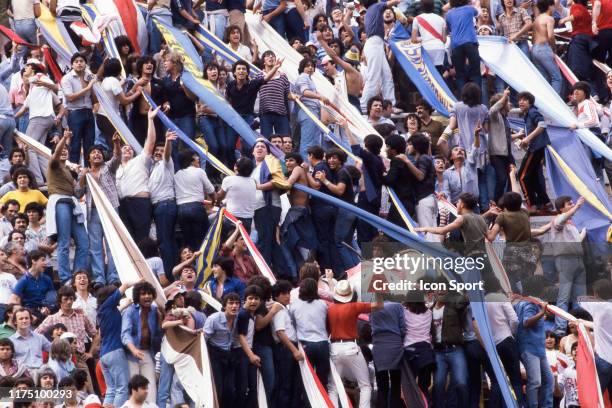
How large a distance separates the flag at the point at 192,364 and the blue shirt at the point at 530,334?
327cm

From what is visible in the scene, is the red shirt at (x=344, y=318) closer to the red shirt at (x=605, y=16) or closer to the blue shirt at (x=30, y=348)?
the blue shirt at (x=30, y=348)

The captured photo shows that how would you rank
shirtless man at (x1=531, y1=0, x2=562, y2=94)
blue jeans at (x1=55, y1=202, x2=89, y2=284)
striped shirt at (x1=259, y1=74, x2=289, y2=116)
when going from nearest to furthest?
blue jeans at (x1=55, y1=202, x2=89, y2=284), striped shirt at (x1=259, y1=74, x2=289, y2=116), shirtless man at (x1=531, y1=0, x2=562, y2=94)

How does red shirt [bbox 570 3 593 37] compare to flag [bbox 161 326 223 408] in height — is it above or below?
above

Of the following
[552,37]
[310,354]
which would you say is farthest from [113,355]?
[552,37]

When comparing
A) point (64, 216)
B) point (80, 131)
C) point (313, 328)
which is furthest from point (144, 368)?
point (80, 131)

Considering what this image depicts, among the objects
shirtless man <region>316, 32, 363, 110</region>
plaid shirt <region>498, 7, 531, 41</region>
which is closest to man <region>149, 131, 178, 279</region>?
shirtless man <region>316, 32, 363, 110</region>

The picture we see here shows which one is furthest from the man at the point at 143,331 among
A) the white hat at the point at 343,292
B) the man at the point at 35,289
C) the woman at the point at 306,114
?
the woman at the point at 306,114

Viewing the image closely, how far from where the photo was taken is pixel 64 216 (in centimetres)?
2353

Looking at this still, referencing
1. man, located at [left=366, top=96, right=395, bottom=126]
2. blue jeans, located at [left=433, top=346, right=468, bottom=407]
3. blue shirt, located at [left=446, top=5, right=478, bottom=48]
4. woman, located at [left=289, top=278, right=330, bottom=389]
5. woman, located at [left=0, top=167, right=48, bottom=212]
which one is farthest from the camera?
blue shirt, located at [left=446, top=5, right=478, bottom=48]

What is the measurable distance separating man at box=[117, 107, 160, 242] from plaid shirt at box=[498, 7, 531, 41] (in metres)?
7.35

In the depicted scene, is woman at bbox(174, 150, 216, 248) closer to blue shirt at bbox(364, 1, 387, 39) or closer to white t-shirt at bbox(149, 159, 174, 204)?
white t-shirt at bbox(149, 159, 174, 204)

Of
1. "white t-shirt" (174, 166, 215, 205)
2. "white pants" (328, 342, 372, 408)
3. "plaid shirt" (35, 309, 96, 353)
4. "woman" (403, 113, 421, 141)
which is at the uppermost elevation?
"woman" (403, 113, 421, 141)

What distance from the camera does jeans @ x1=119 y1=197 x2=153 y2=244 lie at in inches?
952

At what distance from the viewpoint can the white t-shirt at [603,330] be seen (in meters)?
21.8
